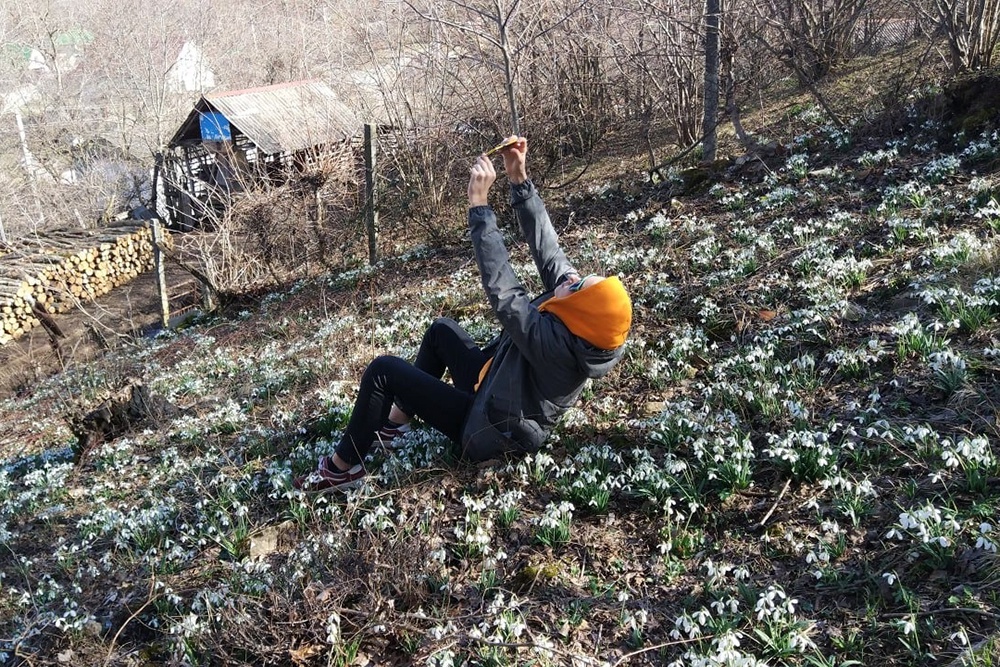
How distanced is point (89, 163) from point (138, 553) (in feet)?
112

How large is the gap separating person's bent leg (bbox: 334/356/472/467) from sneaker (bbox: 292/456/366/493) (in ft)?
0.27

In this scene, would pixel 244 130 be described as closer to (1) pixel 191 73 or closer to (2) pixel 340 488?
(1) pixel 191 73

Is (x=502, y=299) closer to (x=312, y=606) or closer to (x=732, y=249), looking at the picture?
(x=312, y=606)

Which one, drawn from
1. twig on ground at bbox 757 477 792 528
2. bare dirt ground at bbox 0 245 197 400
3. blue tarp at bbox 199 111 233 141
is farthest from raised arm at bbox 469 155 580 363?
blue tarp at bbox 199 111 233 141

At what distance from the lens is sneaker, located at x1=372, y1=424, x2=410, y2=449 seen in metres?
5.17

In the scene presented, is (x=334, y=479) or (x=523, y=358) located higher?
(x=523, y=358)

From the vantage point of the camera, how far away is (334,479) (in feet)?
15.8

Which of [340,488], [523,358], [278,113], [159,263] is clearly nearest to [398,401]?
[340,488]

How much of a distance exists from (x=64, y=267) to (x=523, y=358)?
2155cm

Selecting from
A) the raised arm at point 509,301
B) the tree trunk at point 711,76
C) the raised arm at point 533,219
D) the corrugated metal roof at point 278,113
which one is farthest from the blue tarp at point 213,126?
the raised arm at point 509,301

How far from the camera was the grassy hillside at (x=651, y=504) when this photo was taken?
335cm

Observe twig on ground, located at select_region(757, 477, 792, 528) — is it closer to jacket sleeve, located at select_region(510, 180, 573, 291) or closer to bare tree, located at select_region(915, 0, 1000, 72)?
jacket sleeve, located at select_region(510, 180, 573, 291)

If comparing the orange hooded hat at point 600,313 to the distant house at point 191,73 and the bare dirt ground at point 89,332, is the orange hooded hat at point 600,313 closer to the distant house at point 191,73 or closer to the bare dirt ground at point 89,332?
the bare dirt ground at point 89,332

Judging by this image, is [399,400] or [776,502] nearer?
[776,502]
